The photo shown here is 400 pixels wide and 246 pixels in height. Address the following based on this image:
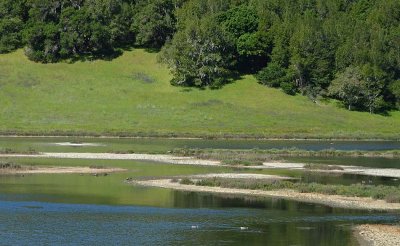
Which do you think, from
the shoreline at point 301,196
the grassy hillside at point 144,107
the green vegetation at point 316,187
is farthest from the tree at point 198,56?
the green vegetation at point 316,187

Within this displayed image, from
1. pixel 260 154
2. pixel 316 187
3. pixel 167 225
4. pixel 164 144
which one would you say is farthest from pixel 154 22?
pixel 167 225

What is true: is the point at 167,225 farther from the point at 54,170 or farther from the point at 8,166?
the point at 8,166

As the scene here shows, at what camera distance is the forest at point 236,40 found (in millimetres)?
161250

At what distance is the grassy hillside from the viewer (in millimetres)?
139375

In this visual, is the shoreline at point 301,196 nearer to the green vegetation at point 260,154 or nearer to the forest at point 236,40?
the green vegetation at point 260,154

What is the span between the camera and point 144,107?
14962 centimetres

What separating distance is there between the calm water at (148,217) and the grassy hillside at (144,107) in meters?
65.5

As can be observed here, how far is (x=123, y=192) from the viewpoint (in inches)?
2564

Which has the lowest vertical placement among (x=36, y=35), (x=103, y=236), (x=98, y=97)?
(x=103, y=236)

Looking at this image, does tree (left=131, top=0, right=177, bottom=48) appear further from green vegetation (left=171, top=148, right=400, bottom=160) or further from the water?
green vegetation (left=171, top=148, right=400, bottom=160)

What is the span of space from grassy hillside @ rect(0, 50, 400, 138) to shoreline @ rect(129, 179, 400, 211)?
6385cm

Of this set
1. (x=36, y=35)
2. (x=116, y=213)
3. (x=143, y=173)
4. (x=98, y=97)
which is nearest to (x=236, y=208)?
(x=116, y=213)

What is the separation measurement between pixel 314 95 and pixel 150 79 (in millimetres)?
31310

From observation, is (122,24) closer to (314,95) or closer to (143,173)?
(314,95)
